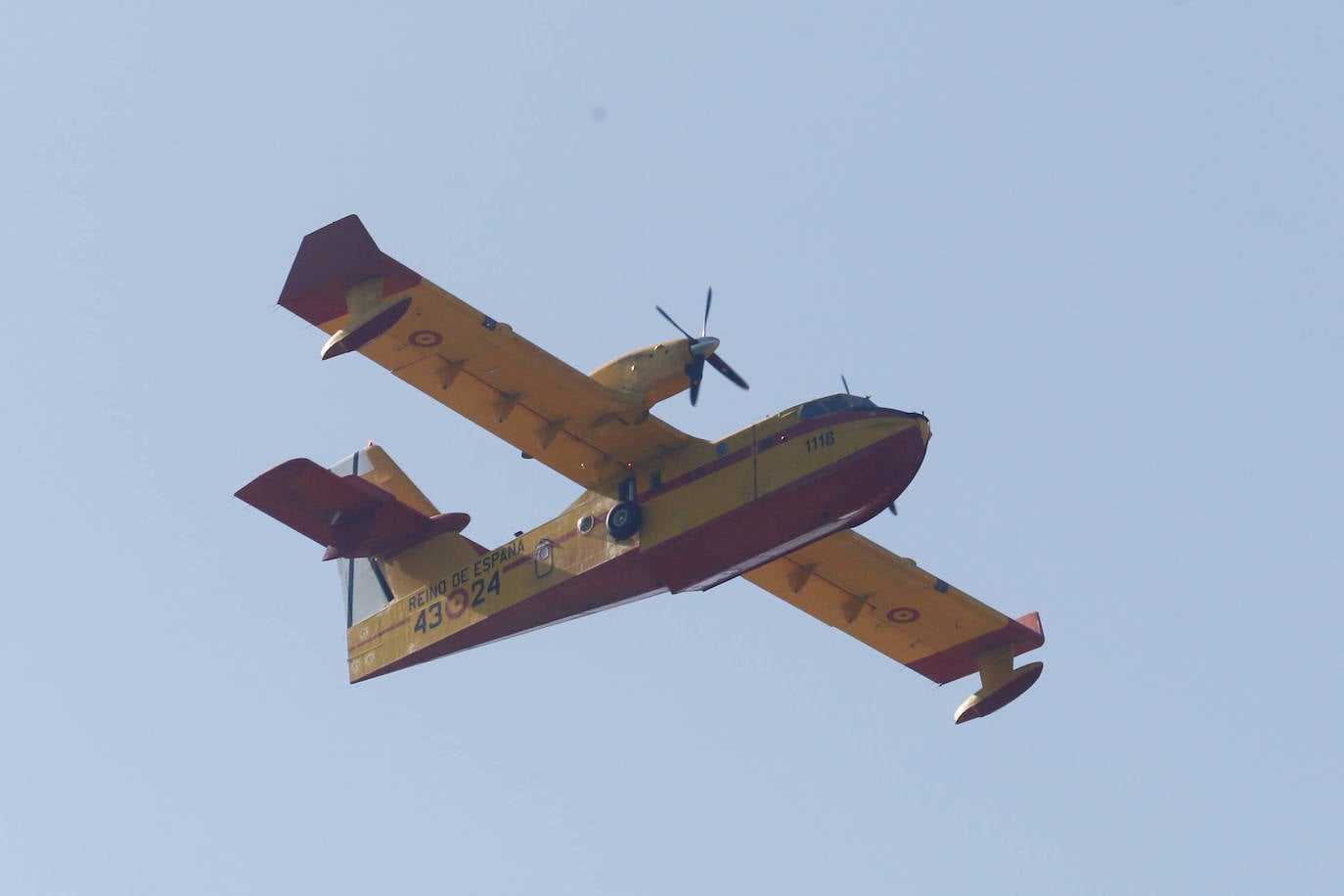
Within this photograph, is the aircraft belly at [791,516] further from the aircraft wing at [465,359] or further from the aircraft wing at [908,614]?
the aircraft wing at [908,614]

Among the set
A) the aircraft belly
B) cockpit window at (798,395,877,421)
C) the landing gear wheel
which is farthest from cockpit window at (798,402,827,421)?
the landing gear wheel

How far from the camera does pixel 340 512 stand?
118 ft

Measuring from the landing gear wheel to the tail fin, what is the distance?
15.4 feet

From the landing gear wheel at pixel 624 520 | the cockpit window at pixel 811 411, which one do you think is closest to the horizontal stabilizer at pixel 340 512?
the landing gear wheel at pixel 624 520

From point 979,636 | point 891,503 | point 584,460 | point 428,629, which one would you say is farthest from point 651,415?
point 979,636

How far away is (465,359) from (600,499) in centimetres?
340

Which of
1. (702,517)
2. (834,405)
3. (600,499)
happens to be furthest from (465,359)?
(834,405)

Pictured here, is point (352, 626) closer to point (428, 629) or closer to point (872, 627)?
point (428, 629)

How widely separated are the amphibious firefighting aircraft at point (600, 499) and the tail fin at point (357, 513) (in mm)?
43

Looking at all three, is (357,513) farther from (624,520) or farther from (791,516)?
(791,516)

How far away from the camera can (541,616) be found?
112 ft

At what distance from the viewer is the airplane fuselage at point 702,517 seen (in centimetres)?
3148

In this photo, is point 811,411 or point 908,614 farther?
point 908,614

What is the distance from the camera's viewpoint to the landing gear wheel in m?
33.0
